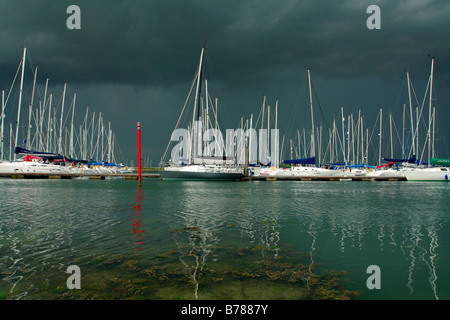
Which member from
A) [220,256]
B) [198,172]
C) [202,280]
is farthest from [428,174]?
[202,280]

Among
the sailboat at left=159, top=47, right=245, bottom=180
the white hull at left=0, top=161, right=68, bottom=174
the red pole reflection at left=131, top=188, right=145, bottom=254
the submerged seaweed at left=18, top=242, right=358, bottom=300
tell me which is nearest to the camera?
the submerged seaweed at left=18, top=242, right=358, bottom=300

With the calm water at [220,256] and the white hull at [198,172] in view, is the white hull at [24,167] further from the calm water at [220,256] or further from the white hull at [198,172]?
the calm water at [220,256]

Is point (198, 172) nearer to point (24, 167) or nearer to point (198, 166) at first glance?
point (198, 166)

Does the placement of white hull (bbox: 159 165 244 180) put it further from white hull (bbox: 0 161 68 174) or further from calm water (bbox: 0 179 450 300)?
calm water (bbox: 0 179 450 300)

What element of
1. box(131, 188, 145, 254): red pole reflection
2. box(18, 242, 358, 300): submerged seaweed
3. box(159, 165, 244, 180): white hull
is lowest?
box(131, 188, 145, 254): red pole reflection

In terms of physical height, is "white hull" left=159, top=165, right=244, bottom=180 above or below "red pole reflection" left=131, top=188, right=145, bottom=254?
above


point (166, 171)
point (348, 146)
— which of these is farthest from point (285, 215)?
point (348, 146)

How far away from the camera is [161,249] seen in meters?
10.6

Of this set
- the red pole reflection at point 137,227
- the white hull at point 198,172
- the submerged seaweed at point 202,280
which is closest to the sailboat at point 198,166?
the white hull at point 198,172

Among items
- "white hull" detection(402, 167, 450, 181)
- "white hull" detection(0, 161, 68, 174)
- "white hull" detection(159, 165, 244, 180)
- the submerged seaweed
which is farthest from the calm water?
"white hull" detection(0, 161, 68, 174)

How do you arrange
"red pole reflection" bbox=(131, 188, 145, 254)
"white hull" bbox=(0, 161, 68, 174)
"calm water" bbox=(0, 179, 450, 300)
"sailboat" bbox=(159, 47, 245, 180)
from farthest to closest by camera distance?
1. "white hull" bbox=(0, 161, 68, 174)
2. "sailboat" bbox=(159, 47, 245, 180)
3. "red pole reflection" bbox=(131, 188, 145, 254)
4. "calm water" bbox=(0, 179, 450, 300)

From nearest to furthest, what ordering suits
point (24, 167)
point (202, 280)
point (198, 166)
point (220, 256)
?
point (202, 280)
point (220, 256)
point (198, 166)
point (24, 167)

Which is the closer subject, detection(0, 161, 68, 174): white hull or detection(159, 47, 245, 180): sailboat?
detection(159, 47, 245, 180): sailboat

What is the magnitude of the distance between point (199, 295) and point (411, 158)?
75004 mm
